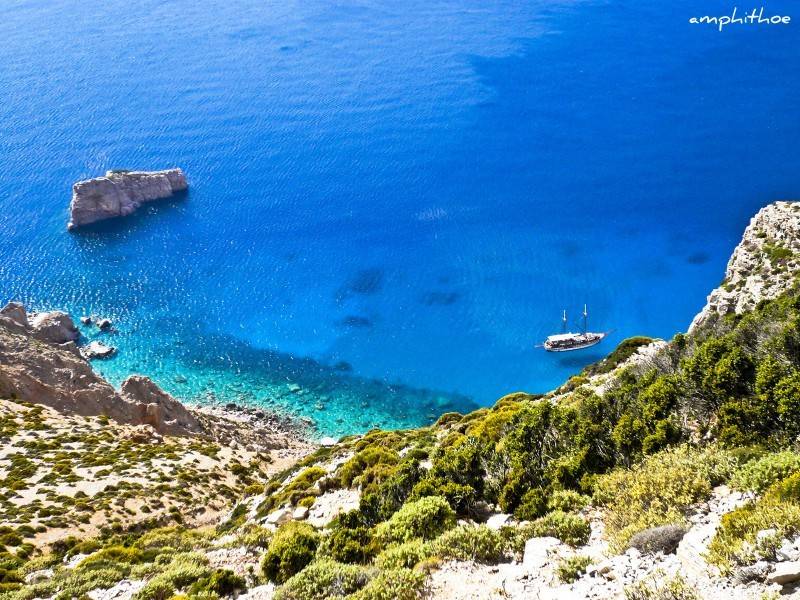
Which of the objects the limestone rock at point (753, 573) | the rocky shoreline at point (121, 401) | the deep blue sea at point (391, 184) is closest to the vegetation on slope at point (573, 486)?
the limestone rock at point (753, 573)

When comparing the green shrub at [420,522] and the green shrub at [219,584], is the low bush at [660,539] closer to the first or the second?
the green shrub at [420,522]

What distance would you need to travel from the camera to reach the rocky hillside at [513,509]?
13.8m

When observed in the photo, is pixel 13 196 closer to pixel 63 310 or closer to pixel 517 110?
pixel 63 310

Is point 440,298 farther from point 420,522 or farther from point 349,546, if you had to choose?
point 349,546

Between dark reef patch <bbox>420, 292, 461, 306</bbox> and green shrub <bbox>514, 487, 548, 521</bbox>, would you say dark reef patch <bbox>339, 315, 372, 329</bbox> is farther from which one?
green shrub <bbox>514, 487, 548, 521</bbox>

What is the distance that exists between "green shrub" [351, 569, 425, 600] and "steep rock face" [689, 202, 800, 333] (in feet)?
94.1

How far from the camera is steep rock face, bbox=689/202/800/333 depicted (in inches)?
1479

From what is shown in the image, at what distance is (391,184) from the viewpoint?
9206 centimetres

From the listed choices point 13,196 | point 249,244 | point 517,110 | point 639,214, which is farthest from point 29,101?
point 639,214

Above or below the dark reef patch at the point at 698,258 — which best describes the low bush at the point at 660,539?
above

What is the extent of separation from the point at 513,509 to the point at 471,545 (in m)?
3.52

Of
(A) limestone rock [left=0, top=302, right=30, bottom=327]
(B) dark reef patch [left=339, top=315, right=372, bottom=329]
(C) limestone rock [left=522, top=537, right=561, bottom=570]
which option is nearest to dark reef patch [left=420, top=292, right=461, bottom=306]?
(B) dark reef patch [left=339, top=315, right=372, bottom=329]

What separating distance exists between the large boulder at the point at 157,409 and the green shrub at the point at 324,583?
33.3 meters

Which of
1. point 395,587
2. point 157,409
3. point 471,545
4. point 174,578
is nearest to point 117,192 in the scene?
point 157,409
